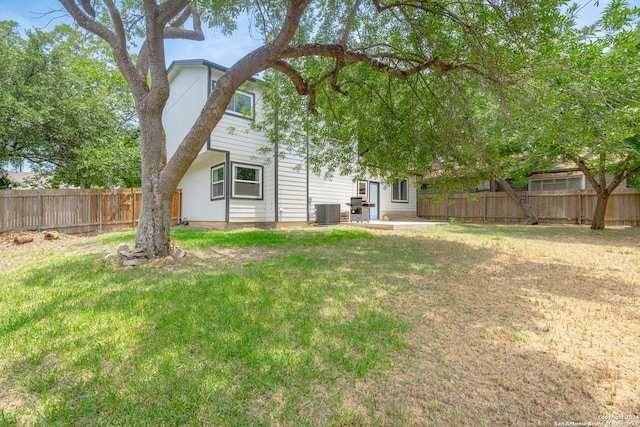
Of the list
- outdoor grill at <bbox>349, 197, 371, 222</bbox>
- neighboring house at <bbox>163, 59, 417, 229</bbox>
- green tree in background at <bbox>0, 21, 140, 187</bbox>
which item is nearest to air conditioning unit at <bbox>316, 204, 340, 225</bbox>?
neighboring house at <bbox>163, 59, 417, 229</bbox>

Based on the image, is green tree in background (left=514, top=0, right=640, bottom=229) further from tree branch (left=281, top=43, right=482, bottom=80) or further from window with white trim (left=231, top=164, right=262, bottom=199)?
window with white trim (left=231, top=164, right=262, bottom=199)

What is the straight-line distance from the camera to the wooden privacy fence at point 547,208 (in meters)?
12.8

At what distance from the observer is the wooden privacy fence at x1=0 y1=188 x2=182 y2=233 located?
32.3 feet

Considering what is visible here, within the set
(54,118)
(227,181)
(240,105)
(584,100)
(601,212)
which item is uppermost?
(240,105)

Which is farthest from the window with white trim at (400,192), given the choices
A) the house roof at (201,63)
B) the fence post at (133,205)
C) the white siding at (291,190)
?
the fence post at (133,205)

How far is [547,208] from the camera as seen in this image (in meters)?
15.0

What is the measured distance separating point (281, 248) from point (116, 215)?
953cm

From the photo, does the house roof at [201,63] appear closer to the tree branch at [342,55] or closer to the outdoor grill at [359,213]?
the tree branch at [342,55]

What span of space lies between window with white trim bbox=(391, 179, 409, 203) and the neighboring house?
4777 millimetres

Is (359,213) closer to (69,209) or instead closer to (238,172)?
(238,172)

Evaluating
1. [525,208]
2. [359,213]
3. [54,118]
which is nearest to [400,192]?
[359,213]

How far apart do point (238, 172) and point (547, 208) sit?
1523 centimetres

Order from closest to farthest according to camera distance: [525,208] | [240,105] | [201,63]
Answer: [201,63]
[240,105]
[525,208]

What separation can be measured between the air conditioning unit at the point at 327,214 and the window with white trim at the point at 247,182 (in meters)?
2.43
